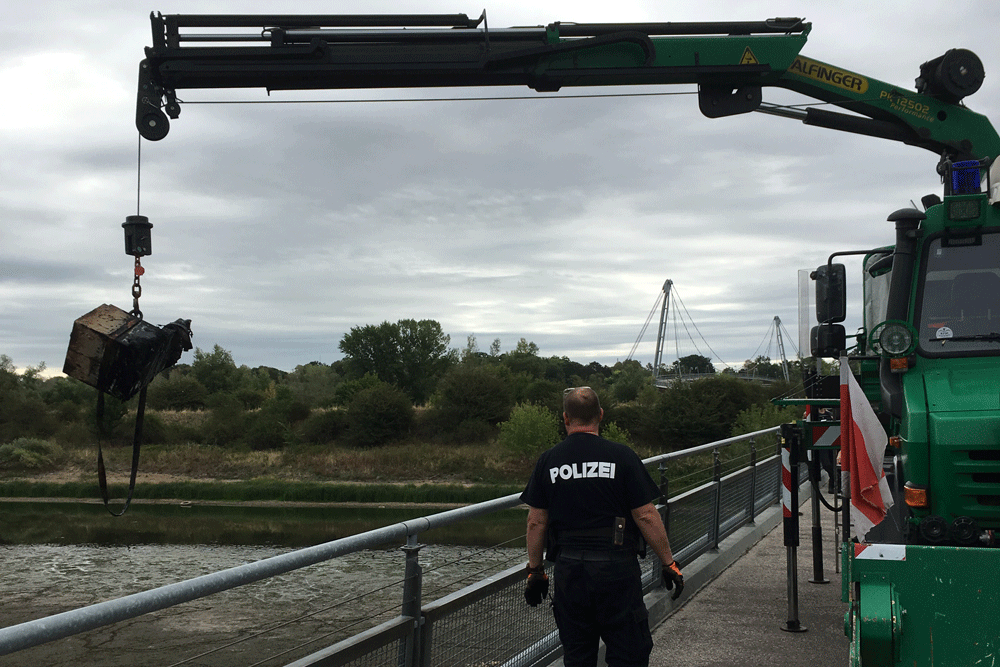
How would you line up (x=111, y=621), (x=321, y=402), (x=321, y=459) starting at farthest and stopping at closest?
(x=321, y=402), (x=321, y=459), (x=111, y=621)

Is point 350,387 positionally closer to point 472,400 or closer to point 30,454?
point 472,400

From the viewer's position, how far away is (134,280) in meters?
4.95

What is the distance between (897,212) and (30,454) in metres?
83.7

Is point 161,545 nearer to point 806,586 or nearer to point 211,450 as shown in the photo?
point 211,450

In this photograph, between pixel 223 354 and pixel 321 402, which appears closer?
pixel 321 402

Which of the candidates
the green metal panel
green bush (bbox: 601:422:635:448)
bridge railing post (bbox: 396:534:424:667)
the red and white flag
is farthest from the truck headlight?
green bush (bbox: 601:422:635:448)

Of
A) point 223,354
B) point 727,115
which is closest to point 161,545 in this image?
point 727,115

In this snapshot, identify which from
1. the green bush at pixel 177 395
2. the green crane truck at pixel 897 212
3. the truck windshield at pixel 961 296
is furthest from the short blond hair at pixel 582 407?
the green bush at pixel 177 395

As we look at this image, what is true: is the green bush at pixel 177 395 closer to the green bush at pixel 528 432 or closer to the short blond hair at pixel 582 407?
Answer: the green bush at pixel 528 432

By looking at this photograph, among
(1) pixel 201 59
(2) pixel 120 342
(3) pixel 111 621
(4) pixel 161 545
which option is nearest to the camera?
(3) pixel 111 621

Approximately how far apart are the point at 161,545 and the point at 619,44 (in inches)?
1904

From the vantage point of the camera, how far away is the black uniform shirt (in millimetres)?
4379

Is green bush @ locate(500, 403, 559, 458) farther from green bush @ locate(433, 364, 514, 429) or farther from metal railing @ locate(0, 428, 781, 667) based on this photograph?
metal railing @ locate(0, 428, 781, 667)

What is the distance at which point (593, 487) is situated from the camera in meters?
4.39
